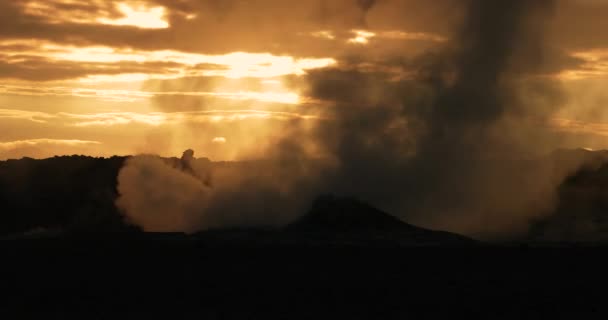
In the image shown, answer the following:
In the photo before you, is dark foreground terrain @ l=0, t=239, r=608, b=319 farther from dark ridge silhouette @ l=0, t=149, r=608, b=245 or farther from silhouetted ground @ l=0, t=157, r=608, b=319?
dark ridge silhouette @ l=0, t=149, r=608, b=245

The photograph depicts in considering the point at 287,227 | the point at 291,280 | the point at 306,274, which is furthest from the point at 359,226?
the point at 291,280

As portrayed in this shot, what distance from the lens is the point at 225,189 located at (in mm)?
101562

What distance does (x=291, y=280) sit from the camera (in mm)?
51812

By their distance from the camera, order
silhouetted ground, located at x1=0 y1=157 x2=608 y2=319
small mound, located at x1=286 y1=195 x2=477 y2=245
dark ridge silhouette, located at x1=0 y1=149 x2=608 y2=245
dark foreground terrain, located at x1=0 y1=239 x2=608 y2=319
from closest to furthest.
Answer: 1. dark foreground terrain, located at x1=0 y1=239 x2=608 y2=319
2. silhouetted ground, located at x1=0 y1=157 x2=608 y2=319
3. small mound, located at x1=286 y1=195 x2=477 y2=245
4. dark ridge silhouette, located at x1=0 y1=149 x2=608 y2=245

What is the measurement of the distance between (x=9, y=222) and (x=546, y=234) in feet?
159

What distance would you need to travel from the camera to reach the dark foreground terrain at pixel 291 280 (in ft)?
138

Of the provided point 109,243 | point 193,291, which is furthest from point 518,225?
point 193,291

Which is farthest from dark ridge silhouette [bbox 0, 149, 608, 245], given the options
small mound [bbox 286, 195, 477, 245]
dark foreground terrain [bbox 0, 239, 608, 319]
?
dark foreground terrain [bbox 0, 239, 608, 319]

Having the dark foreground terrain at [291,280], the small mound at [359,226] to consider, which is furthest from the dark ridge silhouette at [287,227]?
the dark foreground terrain at [291,280]

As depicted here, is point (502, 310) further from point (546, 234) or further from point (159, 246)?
point (546, 234)

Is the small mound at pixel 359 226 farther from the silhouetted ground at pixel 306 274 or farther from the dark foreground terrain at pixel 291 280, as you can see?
the dark foreground terrain at pixel 291 280

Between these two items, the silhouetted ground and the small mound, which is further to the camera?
the small mound

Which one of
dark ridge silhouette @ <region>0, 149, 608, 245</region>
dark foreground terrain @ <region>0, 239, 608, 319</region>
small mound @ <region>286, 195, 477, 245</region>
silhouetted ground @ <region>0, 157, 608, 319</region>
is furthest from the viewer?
dark ridge silhouette @ <region>0, 149, 608, 245</region>

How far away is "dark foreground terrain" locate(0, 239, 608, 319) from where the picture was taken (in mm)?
42031
